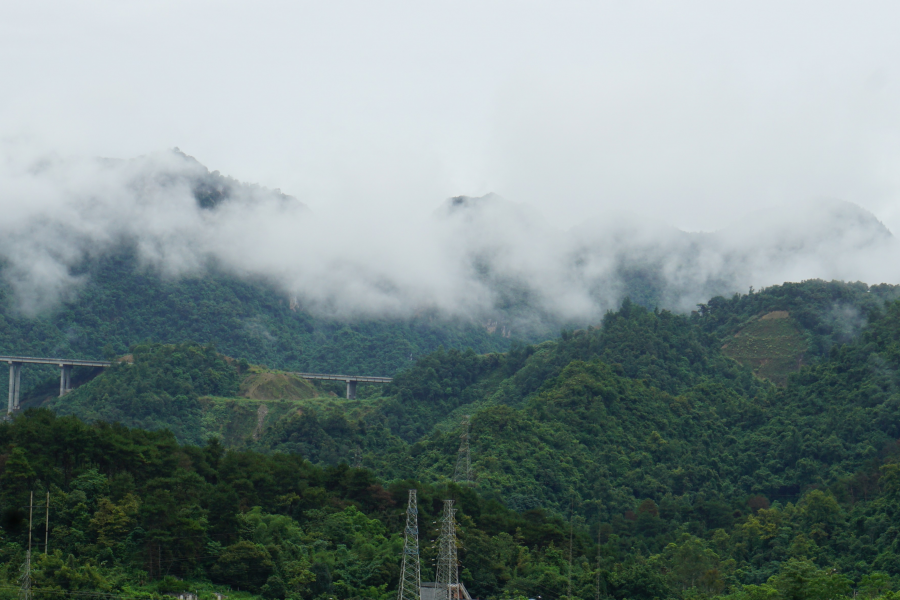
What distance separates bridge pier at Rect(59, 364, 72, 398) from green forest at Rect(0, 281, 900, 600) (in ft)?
7.91

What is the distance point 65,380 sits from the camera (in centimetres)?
8775

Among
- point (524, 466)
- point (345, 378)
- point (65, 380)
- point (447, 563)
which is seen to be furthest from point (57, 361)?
point (447, 563)

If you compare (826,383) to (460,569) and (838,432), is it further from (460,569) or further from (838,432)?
(460,569)

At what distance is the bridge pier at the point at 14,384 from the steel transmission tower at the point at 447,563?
186 ft

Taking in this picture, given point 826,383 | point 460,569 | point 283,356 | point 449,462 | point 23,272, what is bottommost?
point 460,569

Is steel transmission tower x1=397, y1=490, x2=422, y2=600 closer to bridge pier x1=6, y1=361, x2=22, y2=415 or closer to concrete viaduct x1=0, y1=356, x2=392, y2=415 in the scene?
concrete viaduct x1=0, y1=356, x2=392, y2=415

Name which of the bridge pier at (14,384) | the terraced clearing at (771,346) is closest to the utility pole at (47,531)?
the bridge pier at (14,384)

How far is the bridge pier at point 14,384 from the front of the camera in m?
87.2

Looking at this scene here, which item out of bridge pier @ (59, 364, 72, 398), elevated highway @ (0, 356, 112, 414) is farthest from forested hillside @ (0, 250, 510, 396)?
bridge pier @ (59, 364, 72, 398)

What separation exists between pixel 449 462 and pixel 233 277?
55044 millimetres

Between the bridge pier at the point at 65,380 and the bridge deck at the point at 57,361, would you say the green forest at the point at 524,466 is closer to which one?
the bridge deck at the point at 57,361

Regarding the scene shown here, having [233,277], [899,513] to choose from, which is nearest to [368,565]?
[899,513]

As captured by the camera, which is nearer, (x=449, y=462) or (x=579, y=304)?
(x=449, y=462)

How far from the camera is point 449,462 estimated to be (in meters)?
62.9
